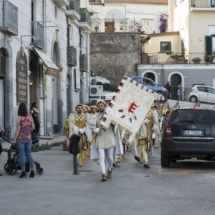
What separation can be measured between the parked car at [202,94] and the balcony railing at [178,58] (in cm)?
472

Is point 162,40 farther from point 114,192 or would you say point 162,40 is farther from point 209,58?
point 114,192

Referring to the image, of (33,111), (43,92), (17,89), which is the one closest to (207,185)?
(33,111)

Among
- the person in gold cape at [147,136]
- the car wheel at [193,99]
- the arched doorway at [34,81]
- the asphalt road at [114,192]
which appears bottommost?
the asphalt road at [114,192]

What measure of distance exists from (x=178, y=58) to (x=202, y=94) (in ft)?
22.8

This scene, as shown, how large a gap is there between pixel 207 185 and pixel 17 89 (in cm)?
1550

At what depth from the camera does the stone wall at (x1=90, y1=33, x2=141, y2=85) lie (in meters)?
56.9

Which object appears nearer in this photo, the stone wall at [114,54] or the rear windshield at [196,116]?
the rear windshield at [196,116]

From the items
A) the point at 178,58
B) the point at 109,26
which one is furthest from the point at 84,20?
the point at 109,26

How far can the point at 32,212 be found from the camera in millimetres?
10164

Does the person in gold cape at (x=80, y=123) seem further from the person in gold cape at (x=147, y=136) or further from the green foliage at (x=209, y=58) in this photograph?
the green foliage at (x=209, y=58)

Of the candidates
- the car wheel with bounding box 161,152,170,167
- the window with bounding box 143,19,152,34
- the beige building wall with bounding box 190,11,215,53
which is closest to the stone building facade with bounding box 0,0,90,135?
the car wheel with bounding box 161,152,170,167

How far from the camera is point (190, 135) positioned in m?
17.5

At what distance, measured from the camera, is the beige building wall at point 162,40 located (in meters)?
63.1

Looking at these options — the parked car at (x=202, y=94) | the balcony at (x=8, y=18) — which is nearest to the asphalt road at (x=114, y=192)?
the balcony at (x=8, y=18)
